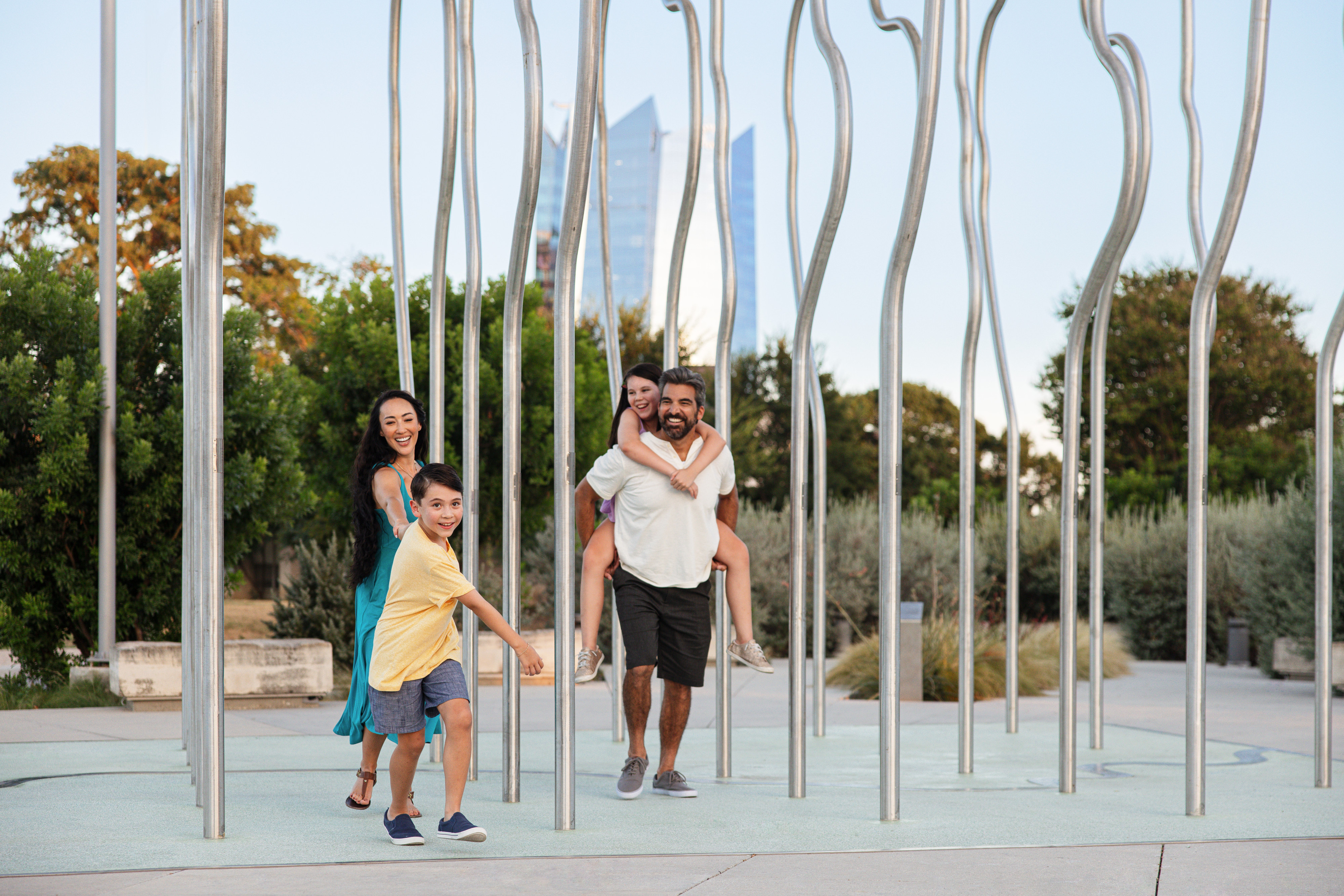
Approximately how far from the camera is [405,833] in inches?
159

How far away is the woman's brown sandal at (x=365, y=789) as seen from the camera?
466 centimetres

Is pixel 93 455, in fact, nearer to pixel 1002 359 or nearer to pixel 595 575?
pixel 595 575

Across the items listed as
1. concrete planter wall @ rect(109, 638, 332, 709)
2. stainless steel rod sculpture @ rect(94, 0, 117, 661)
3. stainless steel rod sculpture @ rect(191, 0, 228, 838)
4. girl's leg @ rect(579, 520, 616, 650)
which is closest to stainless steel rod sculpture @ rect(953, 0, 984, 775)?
girl's leg @ rect(579, 520, 616, 650)

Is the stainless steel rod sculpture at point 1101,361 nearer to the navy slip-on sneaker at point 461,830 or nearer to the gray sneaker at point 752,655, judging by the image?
the gray sneaker at point 752,655

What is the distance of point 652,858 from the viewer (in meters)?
3.88

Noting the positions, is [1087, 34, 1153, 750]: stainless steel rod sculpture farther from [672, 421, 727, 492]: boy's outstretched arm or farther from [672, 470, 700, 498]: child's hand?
[672, 470, 700, 498]: child's hand

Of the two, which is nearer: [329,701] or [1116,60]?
[1116,60]

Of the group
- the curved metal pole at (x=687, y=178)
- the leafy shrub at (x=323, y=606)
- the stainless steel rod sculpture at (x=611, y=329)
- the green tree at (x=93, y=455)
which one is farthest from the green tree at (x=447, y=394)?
the curved metal pole at (x=687, y=178)

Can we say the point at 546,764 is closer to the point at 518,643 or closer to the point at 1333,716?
the point at 518,643

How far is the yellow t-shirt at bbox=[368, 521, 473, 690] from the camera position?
4039 mm

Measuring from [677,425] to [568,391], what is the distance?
73 centimetres

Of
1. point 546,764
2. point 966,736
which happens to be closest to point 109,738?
point 546,764

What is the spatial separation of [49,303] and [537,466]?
16.3ft

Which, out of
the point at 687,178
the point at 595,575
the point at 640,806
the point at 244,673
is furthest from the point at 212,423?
the point at 244,673
